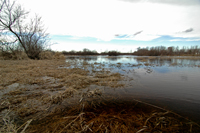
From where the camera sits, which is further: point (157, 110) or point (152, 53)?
point (152, 53)

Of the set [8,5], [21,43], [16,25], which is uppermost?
[8,5]

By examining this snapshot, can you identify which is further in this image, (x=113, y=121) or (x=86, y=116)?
(x=86, y=116)

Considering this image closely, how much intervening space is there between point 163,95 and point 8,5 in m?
23.7

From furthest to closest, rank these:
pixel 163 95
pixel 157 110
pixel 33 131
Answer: pixel 163 95 < pixel 157 110 < pixel 33 131

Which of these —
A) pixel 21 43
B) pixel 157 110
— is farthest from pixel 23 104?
pixel 21 43

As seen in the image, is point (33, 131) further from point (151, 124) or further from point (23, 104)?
point (151, 124)

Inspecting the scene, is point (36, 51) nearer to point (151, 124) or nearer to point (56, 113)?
point (56, 113)

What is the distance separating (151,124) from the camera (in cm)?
223

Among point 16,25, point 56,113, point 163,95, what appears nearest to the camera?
point 56,113

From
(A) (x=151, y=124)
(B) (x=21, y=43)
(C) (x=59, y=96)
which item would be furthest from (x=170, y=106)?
(B) (x=21, y=43)

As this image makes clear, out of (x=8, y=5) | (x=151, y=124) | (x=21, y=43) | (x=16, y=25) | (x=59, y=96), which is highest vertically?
(x=8, y=5)

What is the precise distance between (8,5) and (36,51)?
8646mm

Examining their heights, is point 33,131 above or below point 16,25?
below

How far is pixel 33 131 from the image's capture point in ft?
6.41
